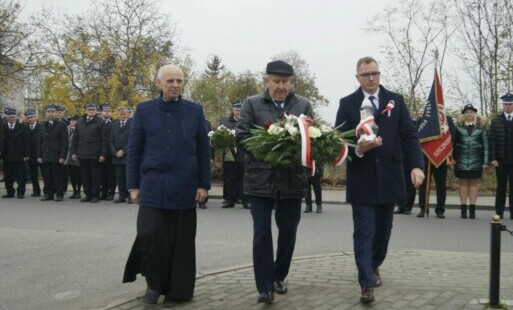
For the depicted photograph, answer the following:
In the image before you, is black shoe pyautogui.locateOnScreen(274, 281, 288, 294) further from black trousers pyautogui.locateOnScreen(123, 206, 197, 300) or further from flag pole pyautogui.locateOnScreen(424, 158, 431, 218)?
flag pole pyautogui.locateOnScreen(424, 158, 431, 218)

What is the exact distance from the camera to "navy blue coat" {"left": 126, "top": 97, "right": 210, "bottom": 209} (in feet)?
18.9

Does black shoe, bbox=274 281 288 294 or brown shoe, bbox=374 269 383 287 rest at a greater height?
brown shoe, bbox=374 269 383 287

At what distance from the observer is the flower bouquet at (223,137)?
14.1 meters

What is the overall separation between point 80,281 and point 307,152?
3.25 meters

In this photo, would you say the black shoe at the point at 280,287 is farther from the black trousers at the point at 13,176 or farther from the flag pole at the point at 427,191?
the black trousers at the point at 13,176

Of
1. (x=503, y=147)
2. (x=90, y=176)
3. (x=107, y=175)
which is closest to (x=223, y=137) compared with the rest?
(x=107, y=175)

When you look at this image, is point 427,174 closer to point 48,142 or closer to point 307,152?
point 307,152

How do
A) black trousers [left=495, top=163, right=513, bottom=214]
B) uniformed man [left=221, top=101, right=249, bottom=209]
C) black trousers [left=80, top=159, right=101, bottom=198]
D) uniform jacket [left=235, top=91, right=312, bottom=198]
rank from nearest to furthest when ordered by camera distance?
uniform jacket [left=235, top=91, right=312, bottom=198] → black trousers [left=495, top=163, right=513, bottom=214] → uniformed man [left=221, top=101, right=249, bottom=209] → black trousers [left=80, top=159, right=101, bottom=198]

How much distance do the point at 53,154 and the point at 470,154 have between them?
36.1 ft

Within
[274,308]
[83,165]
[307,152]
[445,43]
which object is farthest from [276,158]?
[445,43]

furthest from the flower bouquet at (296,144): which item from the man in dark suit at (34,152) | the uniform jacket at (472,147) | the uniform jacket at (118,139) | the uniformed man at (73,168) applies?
the man in dark suit at (34,152)

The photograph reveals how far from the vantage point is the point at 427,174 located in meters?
13.3

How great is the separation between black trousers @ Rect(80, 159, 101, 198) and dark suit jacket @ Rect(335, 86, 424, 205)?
443 inches

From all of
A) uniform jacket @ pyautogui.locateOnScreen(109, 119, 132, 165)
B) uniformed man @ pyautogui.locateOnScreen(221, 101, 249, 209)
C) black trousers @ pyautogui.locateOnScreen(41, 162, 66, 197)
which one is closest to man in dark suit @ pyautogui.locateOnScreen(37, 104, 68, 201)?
black trousers @ pyautogui.locateOnScreen(41, 162, 66, 197)
